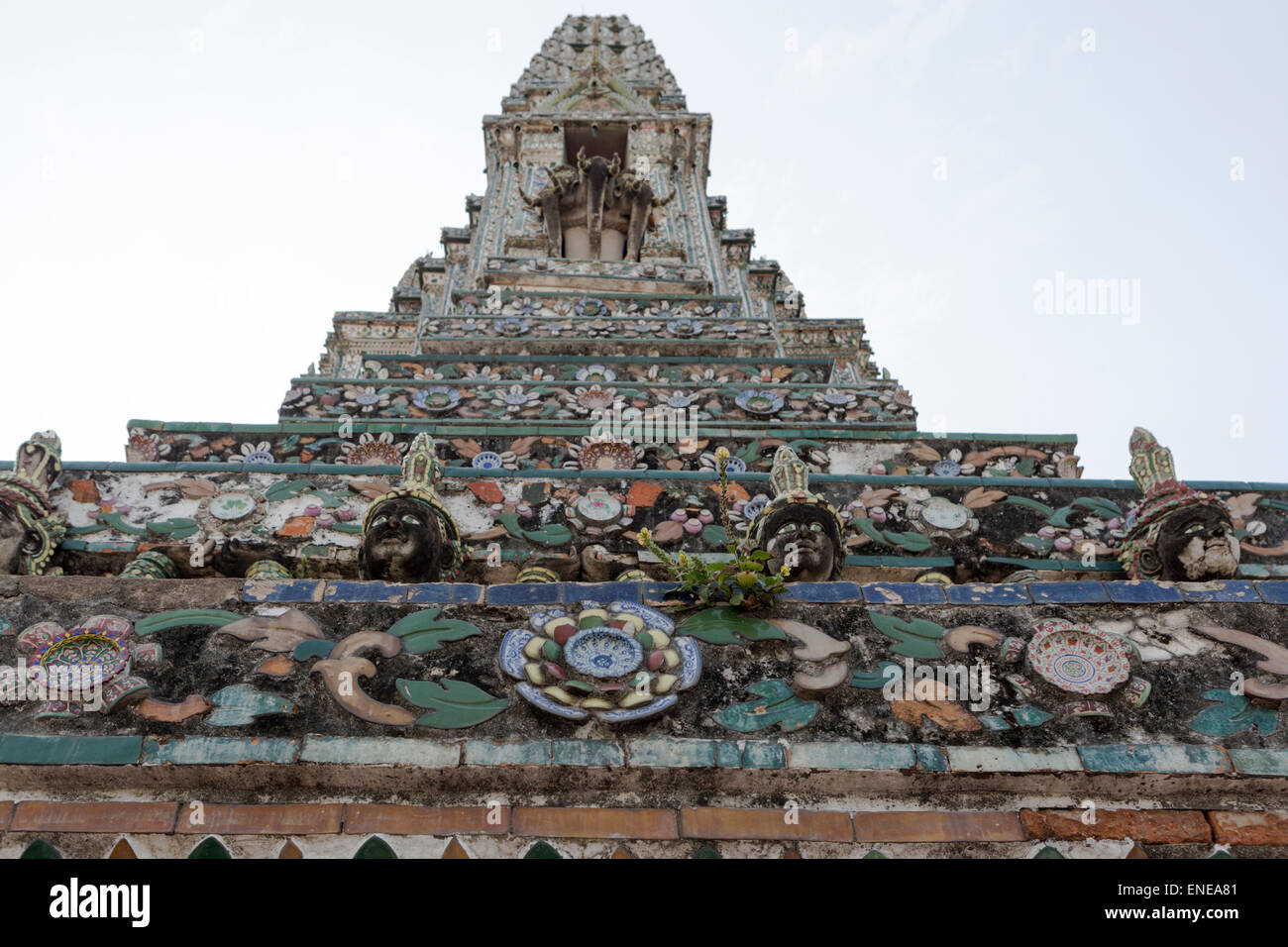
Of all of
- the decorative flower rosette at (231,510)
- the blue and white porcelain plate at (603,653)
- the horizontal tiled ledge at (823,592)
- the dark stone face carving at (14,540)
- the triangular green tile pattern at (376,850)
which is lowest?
the triangular green tile pattern at (376,850)

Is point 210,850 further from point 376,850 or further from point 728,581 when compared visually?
point 728,581

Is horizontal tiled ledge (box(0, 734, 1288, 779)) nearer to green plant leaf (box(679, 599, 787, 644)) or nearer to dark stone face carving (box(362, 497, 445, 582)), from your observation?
green plant leaf (box(679, 599, 787, 644))

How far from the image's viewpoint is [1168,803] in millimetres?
4289

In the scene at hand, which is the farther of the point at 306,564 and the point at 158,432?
the point at 158,432

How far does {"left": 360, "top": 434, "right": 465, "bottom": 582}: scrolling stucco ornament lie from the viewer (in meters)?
6.09

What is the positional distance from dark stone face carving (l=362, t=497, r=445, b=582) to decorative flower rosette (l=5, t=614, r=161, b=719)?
137 centimetres

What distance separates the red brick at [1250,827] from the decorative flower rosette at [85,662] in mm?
3807

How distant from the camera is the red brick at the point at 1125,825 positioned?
4.17 meters

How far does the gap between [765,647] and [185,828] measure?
222 cm

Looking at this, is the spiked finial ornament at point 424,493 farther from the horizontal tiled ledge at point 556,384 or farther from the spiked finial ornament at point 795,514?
the horizontal tiled ledge at point 556,384

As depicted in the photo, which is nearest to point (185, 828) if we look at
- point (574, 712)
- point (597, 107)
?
point (574, 712)

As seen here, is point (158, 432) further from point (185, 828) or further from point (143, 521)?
point (185, 828)

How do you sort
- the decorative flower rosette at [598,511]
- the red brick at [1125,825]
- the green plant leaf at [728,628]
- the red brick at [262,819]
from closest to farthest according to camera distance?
the red brick at [262,819] → the red brick at [1125,825] → the green plant leaf at [728,628] → the decorative flower rosette at [598,511]

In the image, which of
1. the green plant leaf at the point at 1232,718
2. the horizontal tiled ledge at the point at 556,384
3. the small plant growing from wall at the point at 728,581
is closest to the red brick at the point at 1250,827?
the green plant leaf at the point at 1232,718
